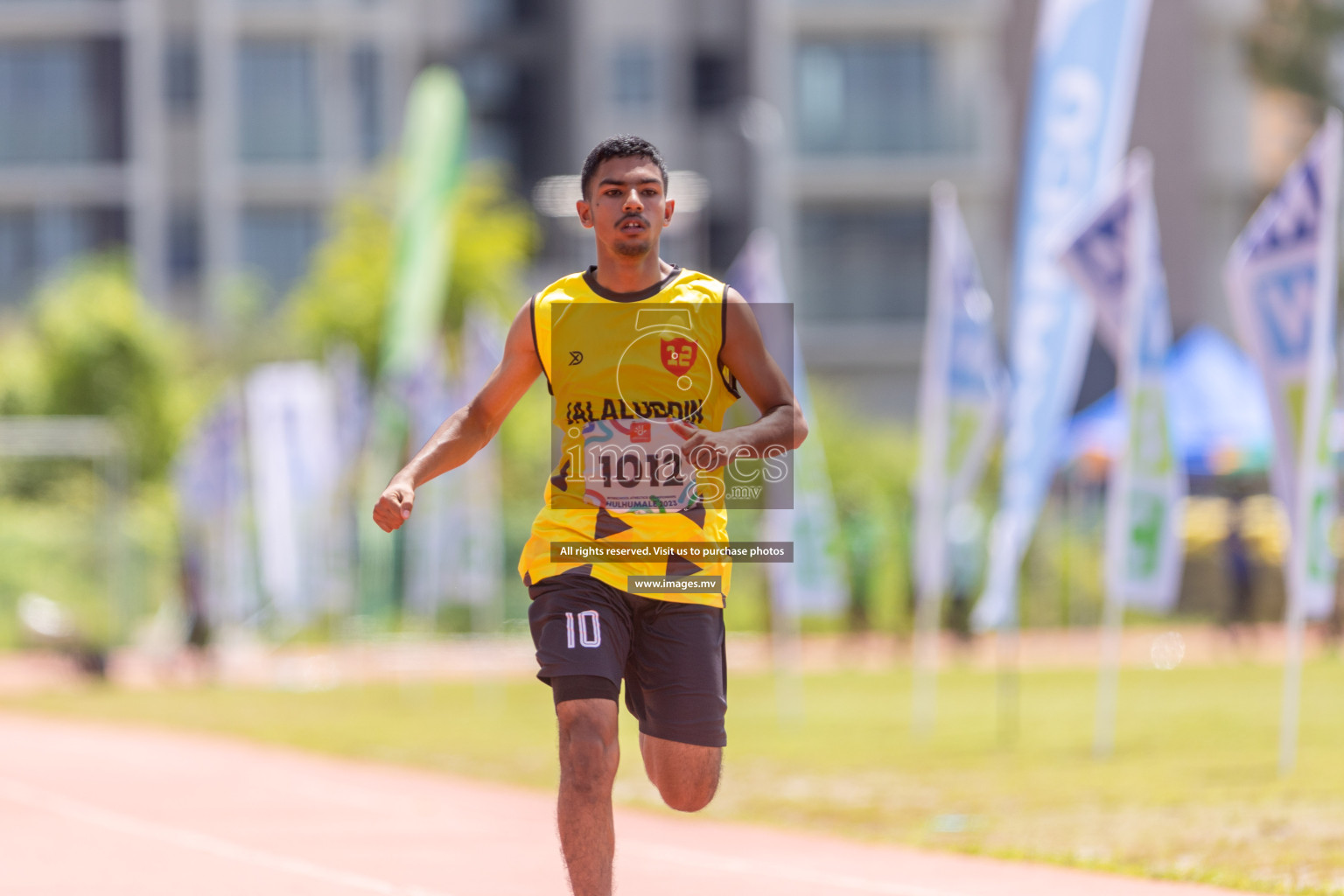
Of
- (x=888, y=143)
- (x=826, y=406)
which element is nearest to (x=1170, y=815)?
(x=826, y=406)

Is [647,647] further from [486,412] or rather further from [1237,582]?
[1237,582]

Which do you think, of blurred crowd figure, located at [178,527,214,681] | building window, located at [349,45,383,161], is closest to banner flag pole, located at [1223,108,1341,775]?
blurred crowd figure, located at [178,527,214,681]

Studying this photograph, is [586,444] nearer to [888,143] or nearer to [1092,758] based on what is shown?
[1092,758]

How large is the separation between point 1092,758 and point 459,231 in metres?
27.0

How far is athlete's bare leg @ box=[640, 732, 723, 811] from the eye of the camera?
5.66 metres

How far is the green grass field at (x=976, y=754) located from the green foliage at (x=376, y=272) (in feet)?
49.8

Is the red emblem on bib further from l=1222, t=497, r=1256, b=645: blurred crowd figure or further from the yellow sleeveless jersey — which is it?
l=1222, t=497, r=1256, b=645: blurred crowd figure

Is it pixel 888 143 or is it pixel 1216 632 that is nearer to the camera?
pixel 1216 632

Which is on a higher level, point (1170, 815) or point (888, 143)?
point (888, 143)

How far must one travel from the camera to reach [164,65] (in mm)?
47312

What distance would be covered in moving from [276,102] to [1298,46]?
21.6m

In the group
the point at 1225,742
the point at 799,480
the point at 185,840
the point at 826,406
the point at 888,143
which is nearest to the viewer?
the point at 185,840

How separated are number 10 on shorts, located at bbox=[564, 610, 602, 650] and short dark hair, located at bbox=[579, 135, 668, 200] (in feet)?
3.65

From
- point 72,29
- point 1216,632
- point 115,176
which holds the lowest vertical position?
point 1216,632
